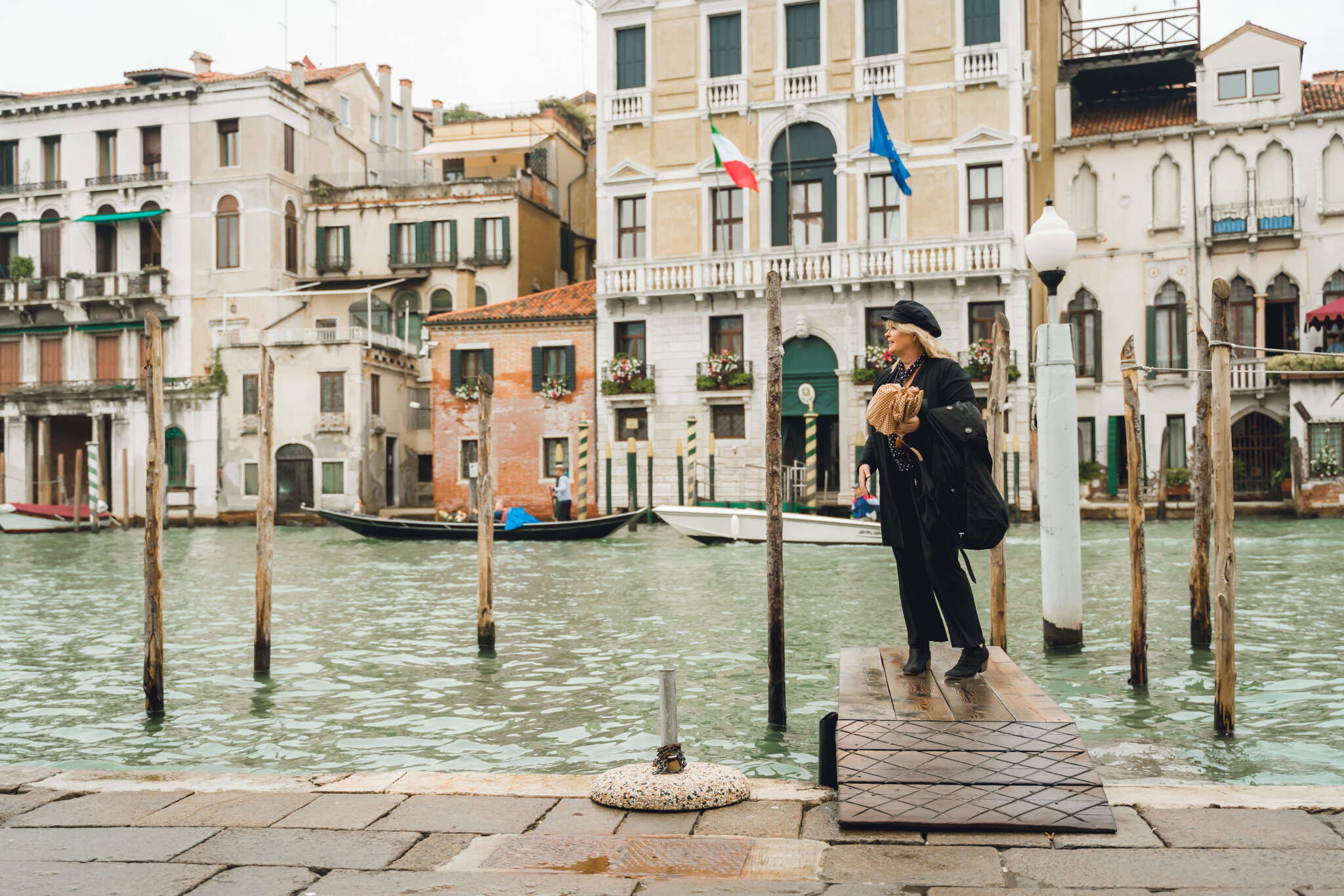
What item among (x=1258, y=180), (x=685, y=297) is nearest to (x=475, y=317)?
(x=685, y=297)

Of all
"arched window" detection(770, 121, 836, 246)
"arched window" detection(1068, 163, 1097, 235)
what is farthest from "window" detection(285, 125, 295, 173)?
"arched window" detection(1068, 163, 1097, 235)

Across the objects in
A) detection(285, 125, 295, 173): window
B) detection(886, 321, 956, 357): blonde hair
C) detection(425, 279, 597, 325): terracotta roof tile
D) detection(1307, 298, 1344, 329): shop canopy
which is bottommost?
detection(886, 321, 956, 357): blonde hair

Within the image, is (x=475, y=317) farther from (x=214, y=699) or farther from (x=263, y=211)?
(x=214, y=699)

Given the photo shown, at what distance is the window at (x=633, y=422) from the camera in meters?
27.2

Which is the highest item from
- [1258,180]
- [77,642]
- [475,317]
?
[1258,180]

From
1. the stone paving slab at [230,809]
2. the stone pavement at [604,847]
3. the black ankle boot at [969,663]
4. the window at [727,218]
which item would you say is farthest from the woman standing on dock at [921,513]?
the window at [727,218]

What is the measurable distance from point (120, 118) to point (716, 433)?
756 inches

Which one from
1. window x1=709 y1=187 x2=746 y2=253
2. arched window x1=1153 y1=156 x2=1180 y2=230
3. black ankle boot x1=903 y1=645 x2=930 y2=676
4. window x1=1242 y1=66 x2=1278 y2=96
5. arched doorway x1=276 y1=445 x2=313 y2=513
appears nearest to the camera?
black ankle boot x1=903 y1=645 x2=930 y2=676

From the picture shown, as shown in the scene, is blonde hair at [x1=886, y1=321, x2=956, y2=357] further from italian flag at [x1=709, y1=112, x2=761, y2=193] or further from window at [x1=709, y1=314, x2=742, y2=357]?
window at [x1=709, y1=314, x2=742, y2=357]

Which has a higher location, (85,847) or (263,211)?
(263,211)

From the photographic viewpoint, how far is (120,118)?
108ft

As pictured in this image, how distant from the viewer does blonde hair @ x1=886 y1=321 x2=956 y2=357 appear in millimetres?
4965

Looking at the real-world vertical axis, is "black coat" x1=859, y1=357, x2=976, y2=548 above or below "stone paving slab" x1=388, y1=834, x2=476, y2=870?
above

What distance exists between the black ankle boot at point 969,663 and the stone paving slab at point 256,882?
104 inches
